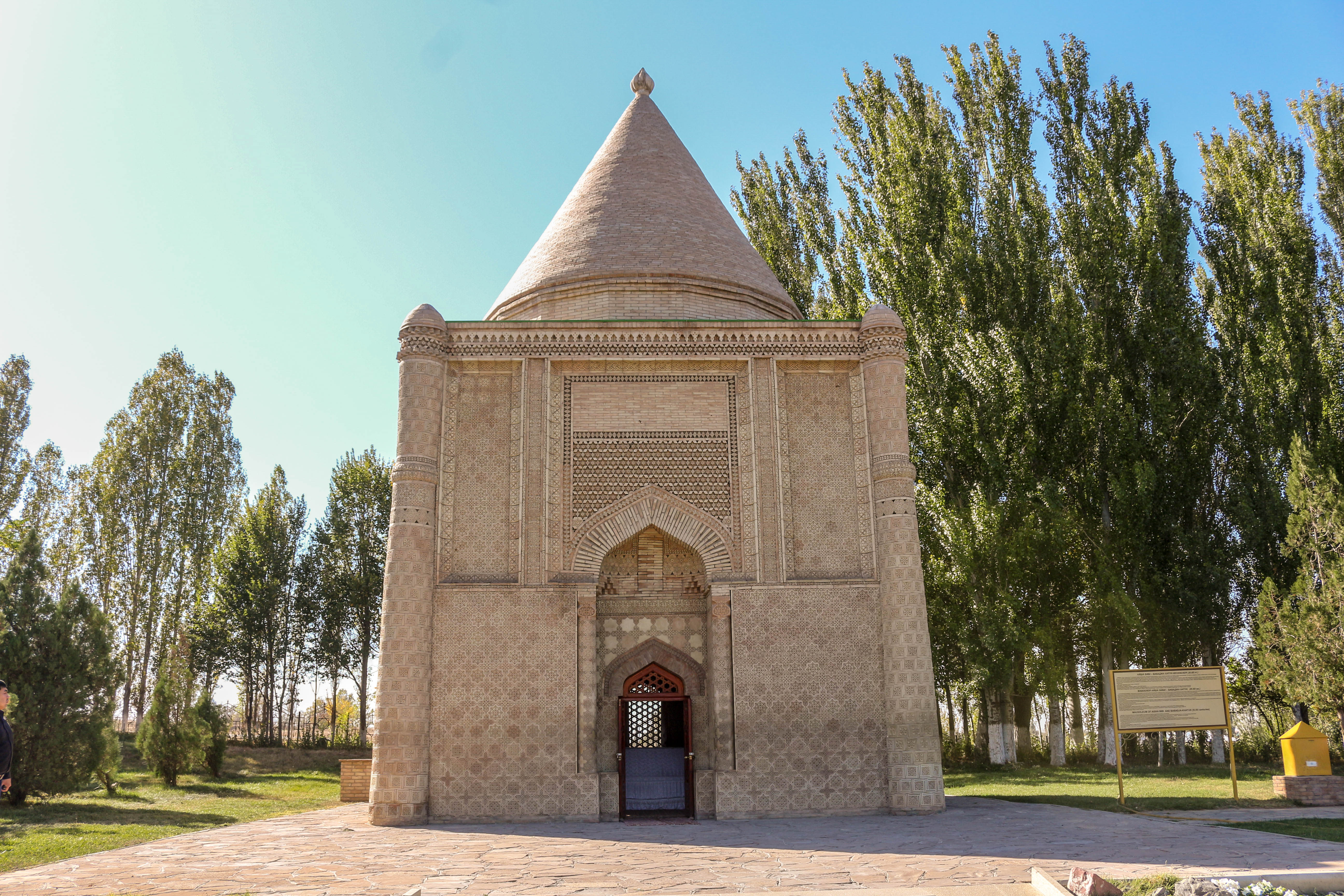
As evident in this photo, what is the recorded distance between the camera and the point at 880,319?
10477 mm

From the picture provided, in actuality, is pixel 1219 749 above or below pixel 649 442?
below

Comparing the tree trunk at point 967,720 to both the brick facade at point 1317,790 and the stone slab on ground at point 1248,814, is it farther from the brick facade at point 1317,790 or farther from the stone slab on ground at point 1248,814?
the stone slab on ground at point 1248,814

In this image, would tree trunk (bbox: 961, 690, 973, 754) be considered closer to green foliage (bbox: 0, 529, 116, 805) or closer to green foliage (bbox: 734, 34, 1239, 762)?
green foliage (bbox: 734, 34, 1239, 762)

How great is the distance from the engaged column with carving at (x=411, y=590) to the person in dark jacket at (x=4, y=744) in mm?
3878

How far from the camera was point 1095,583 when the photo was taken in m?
14.5

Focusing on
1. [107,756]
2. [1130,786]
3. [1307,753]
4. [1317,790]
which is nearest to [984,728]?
[1130,786]

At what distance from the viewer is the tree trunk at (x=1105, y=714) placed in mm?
14977

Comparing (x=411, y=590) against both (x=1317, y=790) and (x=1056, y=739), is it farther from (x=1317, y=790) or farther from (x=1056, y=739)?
(x=1056, y=739)

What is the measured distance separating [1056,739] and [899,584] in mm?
8875

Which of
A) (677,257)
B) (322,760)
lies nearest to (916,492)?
(677,257)

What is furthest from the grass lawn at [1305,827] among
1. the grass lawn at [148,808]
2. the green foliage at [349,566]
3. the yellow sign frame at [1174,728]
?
the green foliage at [349,566]

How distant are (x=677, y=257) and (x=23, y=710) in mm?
9811

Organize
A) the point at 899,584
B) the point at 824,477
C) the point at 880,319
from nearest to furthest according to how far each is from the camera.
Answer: the point at 899,584 < the point at 824,477 < the point at 880,319

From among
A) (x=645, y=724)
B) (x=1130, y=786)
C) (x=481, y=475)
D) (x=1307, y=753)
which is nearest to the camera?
(x=1307, y=753)
